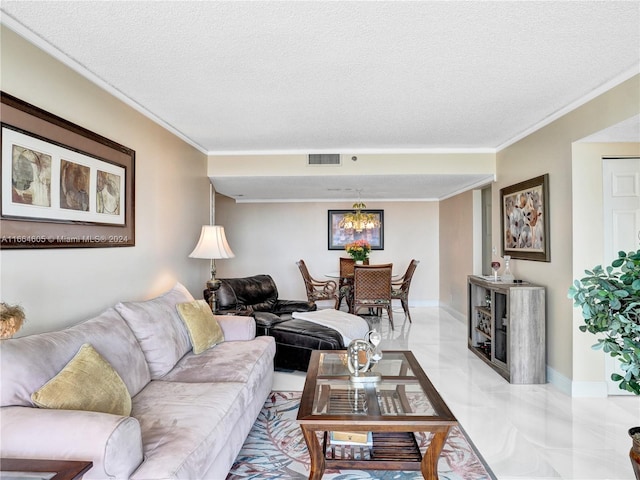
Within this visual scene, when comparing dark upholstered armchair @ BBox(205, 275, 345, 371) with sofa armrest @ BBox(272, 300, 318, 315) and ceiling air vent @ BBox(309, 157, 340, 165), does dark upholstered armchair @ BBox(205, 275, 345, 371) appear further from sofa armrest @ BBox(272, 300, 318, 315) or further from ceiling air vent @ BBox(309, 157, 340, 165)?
ceiling air vent @ BBox(309, 157, 340, 165)

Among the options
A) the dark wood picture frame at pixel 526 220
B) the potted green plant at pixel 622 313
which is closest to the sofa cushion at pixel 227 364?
the potted green plant at pixel 622 313

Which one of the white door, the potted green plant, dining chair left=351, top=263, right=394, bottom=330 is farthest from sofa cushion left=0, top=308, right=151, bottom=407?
dining chair left=351, top=263, right=394, bottom=330

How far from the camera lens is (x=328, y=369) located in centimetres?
259

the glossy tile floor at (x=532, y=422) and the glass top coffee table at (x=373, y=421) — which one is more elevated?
the glass top coffee table at (x=373, y=421)

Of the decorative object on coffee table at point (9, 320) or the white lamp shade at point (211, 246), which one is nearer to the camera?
the decorative object on coffee table at point (9, 320)

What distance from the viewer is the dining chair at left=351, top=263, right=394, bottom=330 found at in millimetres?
5969

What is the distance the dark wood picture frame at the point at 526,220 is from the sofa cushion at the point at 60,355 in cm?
357

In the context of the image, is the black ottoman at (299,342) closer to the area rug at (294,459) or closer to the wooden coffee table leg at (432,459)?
the area rug at (294,459)

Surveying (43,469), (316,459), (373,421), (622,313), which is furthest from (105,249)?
(622,313)

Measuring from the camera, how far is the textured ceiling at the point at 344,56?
6.31 feet

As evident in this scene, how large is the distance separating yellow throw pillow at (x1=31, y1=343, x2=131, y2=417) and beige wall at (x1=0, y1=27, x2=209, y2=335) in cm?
66

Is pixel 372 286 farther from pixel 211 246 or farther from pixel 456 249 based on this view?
pixel 211 246

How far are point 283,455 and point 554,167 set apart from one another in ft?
10.9

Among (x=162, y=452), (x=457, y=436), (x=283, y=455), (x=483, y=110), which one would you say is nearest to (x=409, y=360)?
(x=457, y=436)
